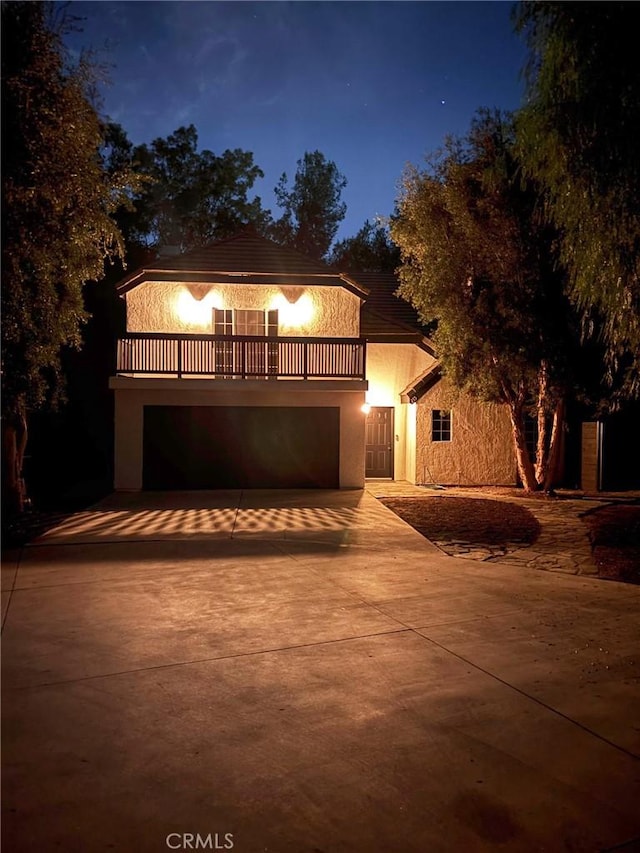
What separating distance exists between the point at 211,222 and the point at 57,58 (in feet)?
103

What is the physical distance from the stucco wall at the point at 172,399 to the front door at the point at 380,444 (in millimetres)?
2160

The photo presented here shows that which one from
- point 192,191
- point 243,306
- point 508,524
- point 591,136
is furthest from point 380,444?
point 192,191

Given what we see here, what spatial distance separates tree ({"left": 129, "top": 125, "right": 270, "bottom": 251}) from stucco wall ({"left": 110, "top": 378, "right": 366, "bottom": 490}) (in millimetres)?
22290

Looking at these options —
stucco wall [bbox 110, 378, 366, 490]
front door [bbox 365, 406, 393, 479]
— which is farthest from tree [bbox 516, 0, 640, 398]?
front door [bbox 365, 406, 393, 479]

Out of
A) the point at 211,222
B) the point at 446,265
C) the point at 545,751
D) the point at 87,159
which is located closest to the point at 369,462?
the point at 446,265

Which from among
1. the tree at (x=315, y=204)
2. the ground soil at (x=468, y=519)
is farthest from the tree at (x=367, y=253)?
the ground soil at (x=468, y=519)

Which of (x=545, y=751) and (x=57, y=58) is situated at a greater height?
(x=57, y=58)

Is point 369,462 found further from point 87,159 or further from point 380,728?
point 380,728

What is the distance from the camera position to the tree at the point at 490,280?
14719mm

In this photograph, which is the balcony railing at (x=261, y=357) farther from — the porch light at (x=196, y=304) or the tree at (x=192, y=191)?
the tree at (x=192, y=191)

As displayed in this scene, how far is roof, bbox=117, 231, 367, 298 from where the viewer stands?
1834 cm

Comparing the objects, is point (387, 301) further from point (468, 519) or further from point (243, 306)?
point (468, 519)

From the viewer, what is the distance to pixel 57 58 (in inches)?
320

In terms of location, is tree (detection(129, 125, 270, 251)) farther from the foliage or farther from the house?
the foliage
